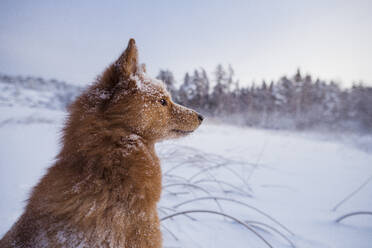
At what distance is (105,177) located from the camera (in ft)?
2.94

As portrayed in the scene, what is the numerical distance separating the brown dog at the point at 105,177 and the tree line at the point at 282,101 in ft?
40.9

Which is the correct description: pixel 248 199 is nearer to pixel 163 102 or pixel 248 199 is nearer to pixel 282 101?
pixel 163 102

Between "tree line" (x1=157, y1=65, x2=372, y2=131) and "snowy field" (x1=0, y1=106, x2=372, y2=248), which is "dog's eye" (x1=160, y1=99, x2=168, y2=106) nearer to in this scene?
"snowy field" (x1=0, y1=106, x2=372, y2=248)

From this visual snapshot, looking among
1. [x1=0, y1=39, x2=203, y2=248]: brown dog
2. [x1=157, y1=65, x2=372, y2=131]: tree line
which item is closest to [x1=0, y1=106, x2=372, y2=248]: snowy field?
[x1=0, y1=39, x2=203, y2=248]: brown dog

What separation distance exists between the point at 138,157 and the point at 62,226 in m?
0.46

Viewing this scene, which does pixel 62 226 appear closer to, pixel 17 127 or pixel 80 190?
pixel 80 190

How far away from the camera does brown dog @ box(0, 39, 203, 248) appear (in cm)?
80

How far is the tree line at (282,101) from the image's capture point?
14.6m

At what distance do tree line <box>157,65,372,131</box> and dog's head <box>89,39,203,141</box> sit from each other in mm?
12316

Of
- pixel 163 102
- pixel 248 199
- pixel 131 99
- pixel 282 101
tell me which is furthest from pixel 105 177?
pixel 282 101

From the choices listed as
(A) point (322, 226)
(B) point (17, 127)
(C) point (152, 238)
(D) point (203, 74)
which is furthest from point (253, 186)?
(D) point (203, 74)

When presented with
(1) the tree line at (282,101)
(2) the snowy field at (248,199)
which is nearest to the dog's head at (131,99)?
(2) the snowy field at (248,199)

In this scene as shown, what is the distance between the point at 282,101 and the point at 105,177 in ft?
110

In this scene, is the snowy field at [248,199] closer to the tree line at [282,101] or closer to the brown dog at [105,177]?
the brown dog at [105,177]
